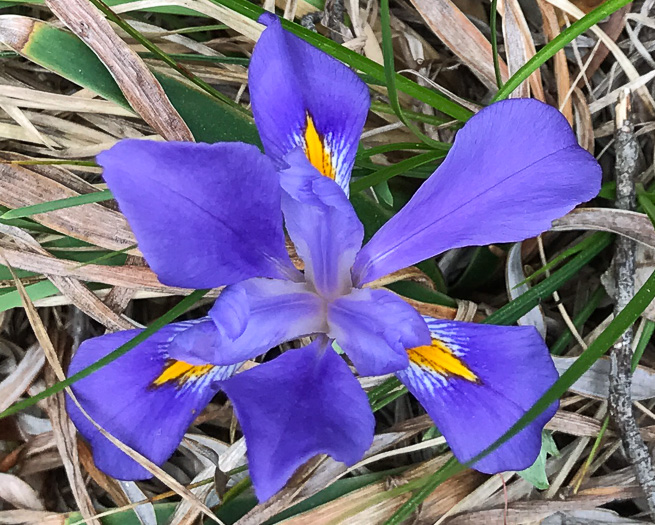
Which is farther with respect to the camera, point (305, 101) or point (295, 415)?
point (305, 101)

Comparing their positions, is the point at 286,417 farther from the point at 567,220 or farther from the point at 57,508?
the point at 57,508

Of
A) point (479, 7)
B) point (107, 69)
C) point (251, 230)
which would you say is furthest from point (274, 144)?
point (479, 7)

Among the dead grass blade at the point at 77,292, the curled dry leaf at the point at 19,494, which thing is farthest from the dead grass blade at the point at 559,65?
the curled dry leaf at the point at 19,494

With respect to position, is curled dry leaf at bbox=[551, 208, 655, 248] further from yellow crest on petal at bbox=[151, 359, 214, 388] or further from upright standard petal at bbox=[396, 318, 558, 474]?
yellow crest on petal at bbox=[151, 359, 214, 388]

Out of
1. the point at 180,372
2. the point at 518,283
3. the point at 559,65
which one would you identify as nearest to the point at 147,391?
the point at 180,372

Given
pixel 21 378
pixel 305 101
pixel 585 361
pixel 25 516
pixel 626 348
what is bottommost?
pixel 25 516

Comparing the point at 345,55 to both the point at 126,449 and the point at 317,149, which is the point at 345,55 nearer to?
the point at 317,149
